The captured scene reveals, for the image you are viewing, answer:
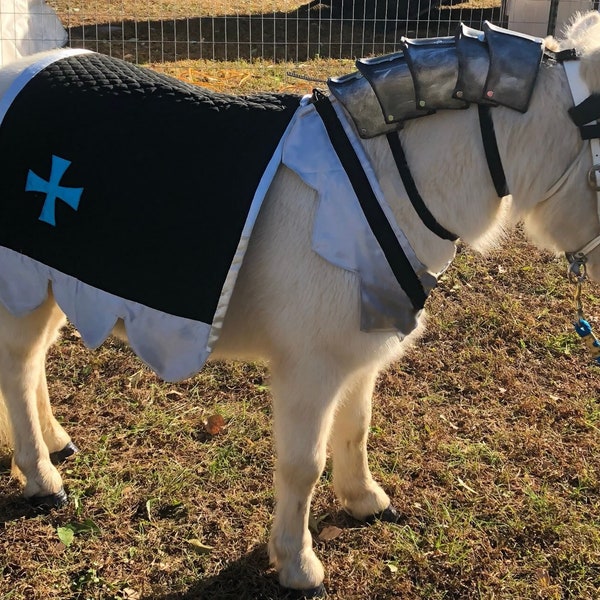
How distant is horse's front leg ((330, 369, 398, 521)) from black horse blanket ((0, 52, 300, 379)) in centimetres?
83

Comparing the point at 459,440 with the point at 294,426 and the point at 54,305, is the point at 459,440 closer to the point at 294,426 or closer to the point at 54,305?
the point at 294,426

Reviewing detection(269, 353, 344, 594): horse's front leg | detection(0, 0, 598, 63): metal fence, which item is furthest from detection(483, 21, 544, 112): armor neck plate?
detection(0, 0, 598, 63): metal fence

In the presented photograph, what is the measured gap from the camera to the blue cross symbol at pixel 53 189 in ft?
7.34

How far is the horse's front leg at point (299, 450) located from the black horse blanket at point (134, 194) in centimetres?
31

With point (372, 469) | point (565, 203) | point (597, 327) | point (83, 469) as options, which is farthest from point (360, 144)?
point (597, 327)

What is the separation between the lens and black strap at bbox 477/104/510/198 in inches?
75.6

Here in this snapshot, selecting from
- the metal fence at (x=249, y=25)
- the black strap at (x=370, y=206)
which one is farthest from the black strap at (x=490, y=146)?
the metal fence at (x=249, y=25)

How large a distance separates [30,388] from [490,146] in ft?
6.54

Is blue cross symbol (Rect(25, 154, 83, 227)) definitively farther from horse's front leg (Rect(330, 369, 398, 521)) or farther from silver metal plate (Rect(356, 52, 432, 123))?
horse's front leg (Rect(330, 369, 398, 521))

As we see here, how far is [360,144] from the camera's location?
Answer: 2.03 m

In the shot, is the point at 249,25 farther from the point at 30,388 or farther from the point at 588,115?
the point at 588,115

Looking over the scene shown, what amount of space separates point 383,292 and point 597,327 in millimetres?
2699

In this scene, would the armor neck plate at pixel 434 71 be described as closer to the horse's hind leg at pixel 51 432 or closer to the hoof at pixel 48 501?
the horse's hind leg at pixel 51 432

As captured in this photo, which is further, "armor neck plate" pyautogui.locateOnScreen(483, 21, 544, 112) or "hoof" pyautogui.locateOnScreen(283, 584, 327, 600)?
"hoof" pyautogui.locateOnScreen(283, 584, 327, 600)
